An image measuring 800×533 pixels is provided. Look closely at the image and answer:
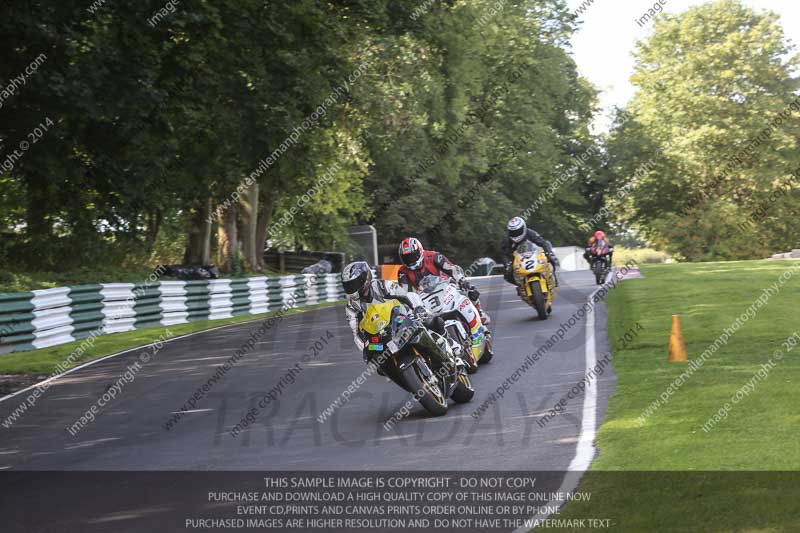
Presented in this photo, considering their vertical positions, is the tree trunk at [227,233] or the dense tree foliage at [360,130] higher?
the dense tree foliage at [360,130]

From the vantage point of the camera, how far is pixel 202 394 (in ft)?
42.8

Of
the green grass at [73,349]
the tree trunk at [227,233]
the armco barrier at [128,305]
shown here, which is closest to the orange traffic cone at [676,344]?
the green grass at [73,349]

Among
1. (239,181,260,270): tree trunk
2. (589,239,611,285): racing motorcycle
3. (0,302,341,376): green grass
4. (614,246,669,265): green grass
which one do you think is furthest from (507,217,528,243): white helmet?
(614,246,669,265): green grass

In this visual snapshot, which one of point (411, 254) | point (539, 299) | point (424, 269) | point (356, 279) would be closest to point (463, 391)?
point (356, 279)

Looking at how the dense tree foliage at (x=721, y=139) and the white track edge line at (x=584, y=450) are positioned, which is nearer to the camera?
the white track edge line at (x=584, y=450)

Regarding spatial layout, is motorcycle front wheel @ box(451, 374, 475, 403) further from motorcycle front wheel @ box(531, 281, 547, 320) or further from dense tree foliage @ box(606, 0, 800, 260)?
dense tree foliage @ box(606, 0, 800, 260)

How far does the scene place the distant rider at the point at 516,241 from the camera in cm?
1730

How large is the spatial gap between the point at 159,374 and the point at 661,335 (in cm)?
743

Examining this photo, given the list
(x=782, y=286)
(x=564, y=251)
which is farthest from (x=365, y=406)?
(x=564, y=251)

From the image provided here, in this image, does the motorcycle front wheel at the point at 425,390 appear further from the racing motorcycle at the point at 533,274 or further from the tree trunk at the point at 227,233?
the tree trunk at the point at 227,233

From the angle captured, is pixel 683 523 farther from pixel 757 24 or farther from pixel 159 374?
pixel 757 24

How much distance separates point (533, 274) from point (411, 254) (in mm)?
5606

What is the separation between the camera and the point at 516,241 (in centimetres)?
1747

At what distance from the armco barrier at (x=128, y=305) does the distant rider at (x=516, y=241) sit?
8.80 m
